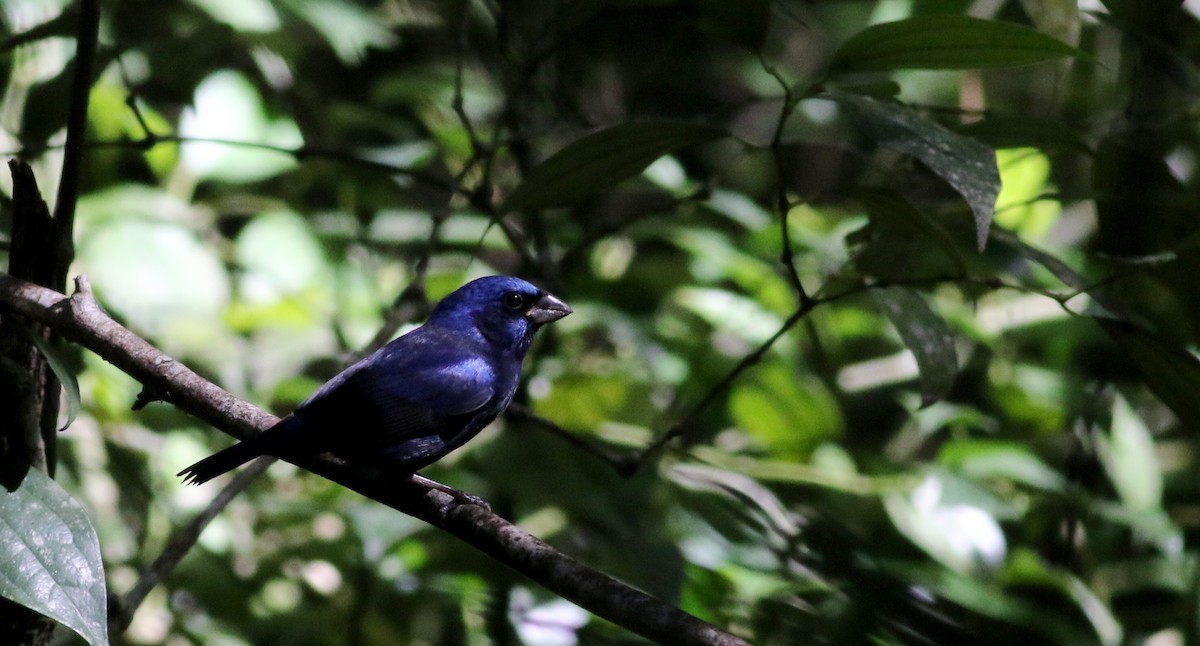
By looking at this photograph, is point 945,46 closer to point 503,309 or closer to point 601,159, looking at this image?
point 601,159

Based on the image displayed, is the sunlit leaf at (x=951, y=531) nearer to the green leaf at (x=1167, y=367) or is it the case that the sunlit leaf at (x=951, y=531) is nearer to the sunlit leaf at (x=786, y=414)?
the sunlit leaf at (x=786, y=414)

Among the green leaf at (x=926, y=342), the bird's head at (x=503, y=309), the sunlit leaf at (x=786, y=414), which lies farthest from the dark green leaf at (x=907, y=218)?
the sunlit leaf at (x=786, y=414)

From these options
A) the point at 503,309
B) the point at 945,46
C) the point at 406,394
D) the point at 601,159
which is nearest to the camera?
the point at 945,46

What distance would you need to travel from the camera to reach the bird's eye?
3258mm

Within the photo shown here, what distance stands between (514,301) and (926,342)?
1335 mm

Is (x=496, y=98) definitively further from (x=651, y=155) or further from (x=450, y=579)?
(x=651, y=155)

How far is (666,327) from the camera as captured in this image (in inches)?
155

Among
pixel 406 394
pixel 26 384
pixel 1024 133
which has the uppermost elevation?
pixel 1024 133

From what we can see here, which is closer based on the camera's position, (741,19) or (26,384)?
(26,384)

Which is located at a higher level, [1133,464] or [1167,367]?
[1133,464]

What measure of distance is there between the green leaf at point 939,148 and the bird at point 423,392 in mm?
1208

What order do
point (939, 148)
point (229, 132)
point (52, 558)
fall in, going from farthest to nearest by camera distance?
1. point (229, 132)
2. point (939, 148)
3. point (52, 558)

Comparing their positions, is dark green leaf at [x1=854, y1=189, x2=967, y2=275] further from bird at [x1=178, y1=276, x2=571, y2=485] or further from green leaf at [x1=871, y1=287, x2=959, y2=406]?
bird at [x1=178, y1=276, x2=571, y2=485]

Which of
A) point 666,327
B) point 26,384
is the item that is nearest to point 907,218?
point 26,384
